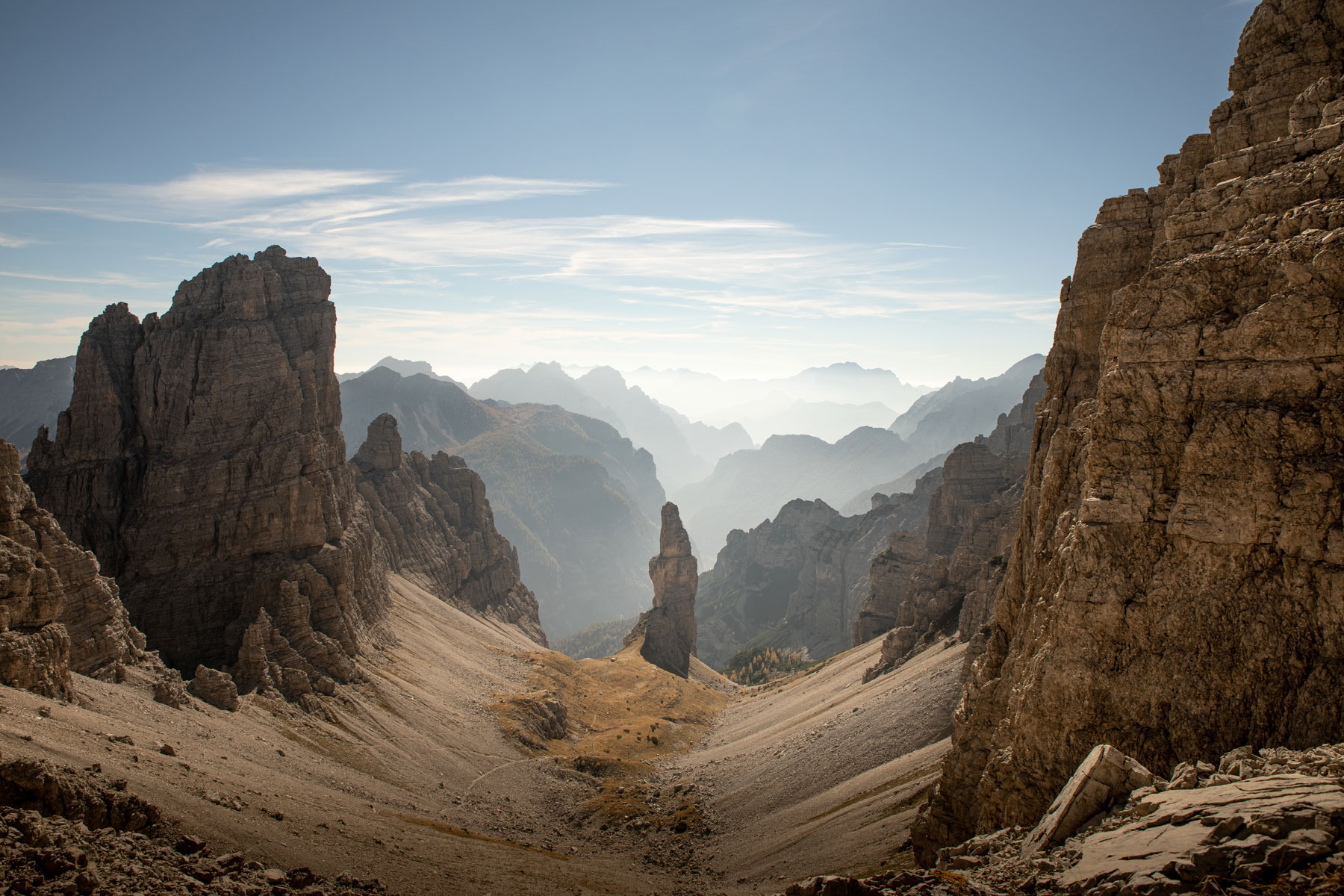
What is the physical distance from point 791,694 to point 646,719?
20386mm

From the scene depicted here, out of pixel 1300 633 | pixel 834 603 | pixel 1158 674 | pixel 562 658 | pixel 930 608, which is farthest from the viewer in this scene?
pixel 834 603

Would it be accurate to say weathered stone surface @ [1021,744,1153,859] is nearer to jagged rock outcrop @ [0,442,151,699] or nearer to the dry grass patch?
the dry grass patch

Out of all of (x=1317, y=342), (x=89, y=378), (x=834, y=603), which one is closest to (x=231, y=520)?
(x=89, y=378)

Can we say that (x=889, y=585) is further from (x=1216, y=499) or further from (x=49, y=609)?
(x=49, y=609)

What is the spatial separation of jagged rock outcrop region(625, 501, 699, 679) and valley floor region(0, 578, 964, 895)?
92.8 feet

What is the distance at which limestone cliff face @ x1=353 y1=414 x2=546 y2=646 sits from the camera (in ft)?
390

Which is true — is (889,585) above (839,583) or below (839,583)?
above

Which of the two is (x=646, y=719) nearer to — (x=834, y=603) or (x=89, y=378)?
(x=89, y=378)

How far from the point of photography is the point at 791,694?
9856 centimetres

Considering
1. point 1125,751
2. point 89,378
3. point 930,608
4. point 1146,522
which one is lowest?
point 930,608

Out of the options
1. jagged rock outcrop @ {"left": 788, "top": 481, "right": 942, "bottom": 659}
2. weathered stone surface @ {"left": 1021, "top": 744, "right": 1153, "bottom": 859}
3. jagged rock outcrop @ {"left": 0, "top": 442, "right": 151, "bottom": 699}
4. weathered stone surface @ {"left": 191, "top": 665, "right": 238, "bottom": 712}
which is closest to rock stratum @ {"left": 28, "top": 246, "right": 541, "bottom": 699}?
weathered stone surface @ {"left": 191, "top": 665, "right": 238, "bottom": 712}

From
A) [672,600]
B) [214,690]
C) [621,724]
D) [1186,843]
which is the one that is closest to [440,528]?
[672,600]

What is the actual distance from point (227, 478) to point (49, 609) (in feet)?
125

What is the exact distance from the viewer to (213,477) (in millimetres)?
75500
